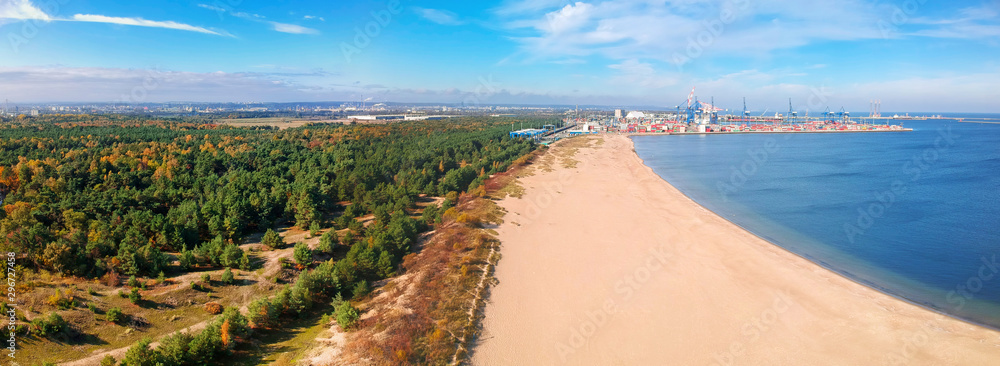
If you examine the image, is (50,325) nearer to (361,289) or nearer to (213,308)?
(213,308)

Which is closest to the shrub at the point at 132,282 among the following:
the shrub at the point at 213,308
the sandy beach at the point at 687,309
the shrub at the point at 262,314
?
the shrub at the point at 213,308

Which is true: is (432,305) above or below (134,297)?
below

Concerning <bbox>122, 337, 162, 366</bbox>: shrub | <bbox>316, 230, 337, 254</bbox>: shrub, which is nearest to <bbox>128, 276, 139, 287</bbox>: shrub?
<bbox>122, 337, 162, 366</bbox>: shrub

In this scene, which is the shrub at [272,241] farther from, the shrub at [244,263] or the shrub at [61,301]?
the shrub at [61,301]

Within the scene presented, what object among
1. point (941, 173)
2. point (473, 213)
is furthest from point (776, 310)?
point (941, 173)

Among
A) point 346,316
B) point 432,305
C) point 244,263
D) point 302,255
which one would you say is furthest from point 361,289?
point 244,263

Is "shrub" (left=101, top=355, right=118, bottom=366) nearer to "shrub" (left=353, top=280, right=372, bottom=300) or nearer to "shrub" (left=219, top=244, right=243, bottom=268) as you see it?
"shrub" (left=353, top=280, right=372, bottom=300)
